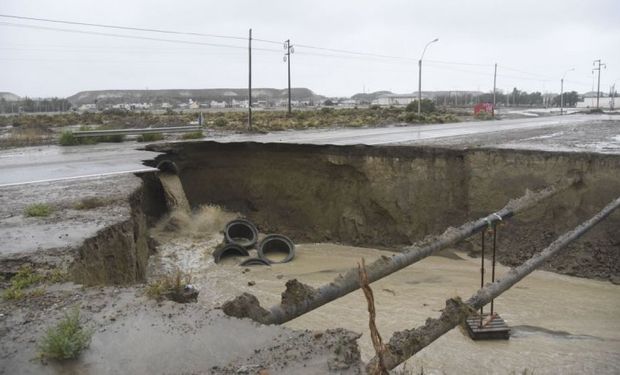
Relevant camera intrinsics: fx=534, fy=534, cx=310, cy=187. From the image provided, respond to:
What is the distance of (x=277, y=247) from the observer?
1452 cm

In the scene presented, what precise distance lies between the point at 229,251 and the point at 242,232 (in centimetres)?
155

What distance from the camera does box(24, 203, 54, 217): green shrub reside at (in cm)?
826

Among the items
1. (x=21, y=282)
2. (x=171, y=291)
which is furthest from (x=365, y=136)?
(x=21, y=282)

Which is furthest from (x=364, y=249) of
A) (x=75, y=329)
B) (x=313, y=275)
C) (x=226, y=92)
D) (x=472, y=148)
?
(x=226, y=92)

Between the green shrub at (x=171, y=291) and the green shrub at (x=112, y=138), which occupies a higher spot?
the green shrub at (x=112, y=138)

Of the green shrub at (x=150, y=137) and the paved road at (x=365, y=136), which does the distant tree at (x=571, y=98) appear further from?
the green shrub at (x=150, y=137)

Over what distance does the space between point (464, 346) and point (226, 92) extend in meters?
161

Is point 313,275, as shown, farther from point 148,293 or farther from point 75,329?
point 75,329

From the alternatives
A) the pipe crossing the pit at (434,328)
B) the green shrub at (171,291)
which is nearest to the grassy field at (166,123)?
the green shrub at (171,291)

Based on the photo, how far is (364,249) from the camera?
15.0 metres

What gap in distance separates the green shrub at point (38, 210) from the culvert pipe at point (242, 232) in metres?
5.69

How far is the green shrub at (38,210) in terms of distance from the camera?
8.26 meters

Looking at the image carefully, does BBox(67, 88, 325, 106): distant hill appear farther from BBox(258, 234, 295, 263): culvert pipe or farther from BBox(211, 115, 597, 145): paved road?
BBox(258, 234, 295, 263): culvert pipe

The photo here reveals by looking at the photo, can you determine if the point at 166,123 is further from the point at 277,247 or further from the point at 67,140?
the point at 277,247
